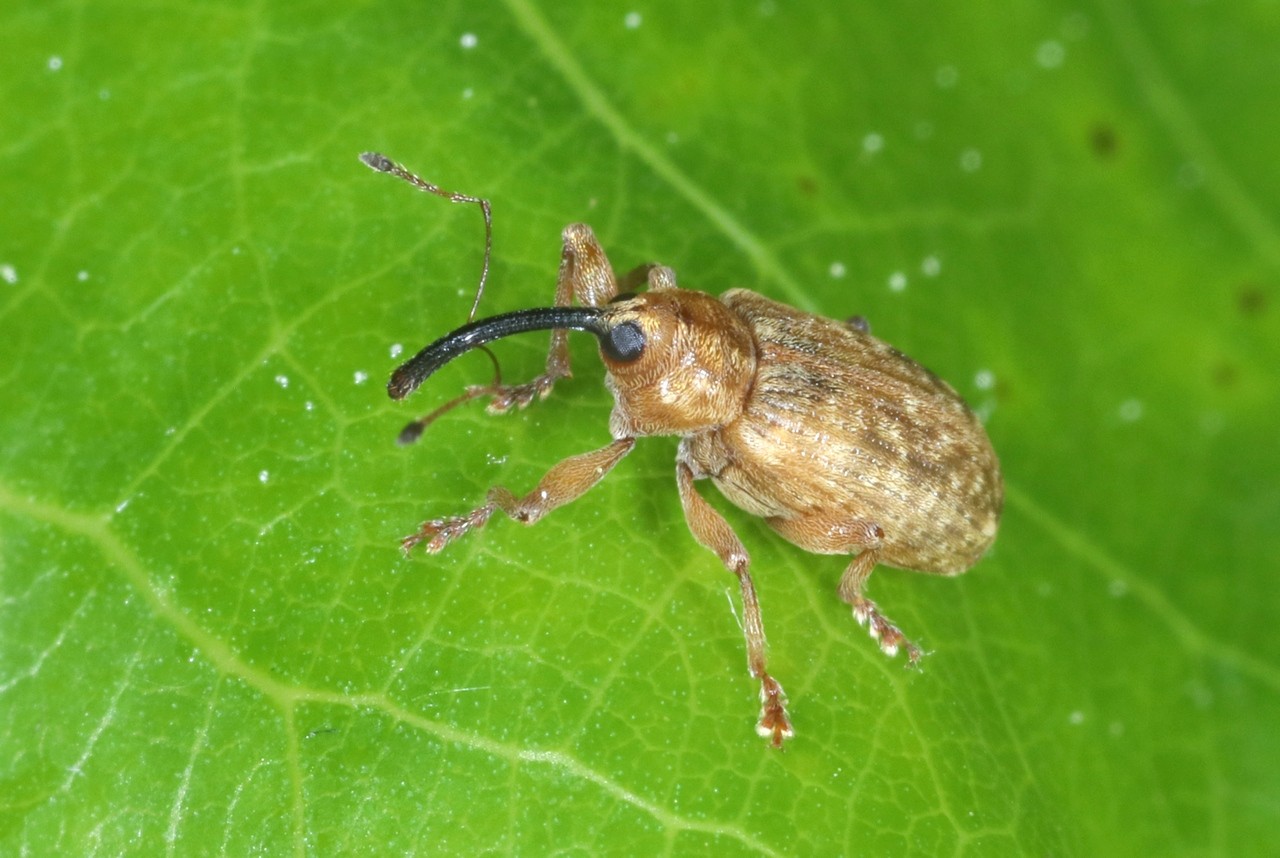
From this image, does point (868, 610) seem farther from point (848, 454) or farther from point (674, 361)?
point (674, 361)

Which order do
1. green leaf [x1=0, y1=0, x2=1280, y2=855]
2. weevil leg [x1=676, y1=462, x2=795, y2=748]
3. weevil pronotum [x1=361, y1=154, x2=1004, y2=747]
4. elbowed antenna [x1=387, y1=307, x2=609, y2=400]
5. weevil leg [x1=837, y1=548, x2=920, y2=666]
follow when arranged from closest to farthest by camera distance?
green leaf [x1=0, y1=0, x2=1280, y2=855] < weevil leg [x1=676, y1=462, x2=795, y2=748] < elbowed antenna [x1=387, y1=307, x2=609, y2=400] < weevil leg [x1=837, y1=548, x2=920, y2=666] < weevil pronotum [x1=361, y1=154, x2=1004, y2=747]

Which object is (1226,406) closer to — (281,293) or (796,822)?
(796,822)

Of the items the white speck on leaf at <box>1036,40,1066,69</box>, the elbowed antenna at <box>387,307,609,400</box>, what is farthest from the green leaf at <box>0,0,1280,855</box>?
the elbowed antenna at <box>387,307,609,400</box>

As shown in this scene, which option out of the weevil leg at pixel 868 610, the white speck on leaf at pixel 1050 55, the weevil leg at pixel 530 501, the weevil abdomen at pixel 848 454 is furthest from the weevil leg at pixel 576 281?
the white speck on leaf at pixel 1050 55

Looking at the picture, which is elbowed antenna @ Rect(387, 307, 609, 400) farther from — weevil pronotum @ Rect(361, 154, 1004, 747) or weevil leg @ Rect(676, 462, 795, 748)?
weevil leg @ Rect(676, 462, 795, 748)

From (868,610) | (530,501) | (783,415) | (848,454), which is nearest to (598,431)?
(530,501)

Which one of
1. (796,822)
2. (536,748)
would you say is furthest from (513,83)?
(796,822)

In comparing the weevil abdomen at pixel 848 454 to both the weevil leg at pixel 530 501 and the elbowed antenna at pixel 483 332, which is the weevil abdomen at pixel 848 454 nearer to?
the weevil leg at pixel 530 501

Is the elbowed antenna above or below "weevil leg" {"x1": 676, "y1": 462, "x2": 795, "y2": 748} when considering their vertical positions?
above
